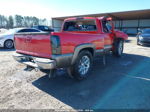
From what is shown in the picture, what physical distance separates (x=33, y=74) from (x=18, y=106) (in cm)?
193

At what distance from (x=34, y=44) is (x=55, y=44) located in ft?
2.56

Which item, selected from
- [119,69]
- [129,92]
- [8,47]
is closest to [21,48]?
[129,92]

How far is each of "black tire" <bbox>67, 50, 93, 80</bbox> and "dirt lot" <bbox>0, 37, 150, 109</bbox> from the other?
21cm

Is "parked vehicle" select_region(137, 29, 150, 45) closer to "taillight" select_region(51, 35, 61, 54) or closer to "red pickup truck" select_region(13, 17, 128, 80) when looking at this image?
"red pickup truck" select_region(13, 17, 128, 80)

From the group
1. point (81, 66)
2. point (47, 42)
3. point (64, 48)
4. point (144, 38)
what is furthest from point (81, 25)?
point (144, 38)

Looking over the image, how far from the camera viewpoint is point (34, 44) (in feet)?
11.8

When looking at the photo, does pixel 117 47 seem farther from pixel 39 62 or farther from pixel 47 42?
pixel 39 62

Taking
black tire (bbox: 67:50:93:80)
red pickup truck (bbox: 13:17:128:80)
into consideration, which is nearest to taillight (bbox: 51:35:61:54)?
red pickup truck (bbox: 13:17:128:80)

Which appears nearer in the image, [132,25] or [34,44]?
[34,44]

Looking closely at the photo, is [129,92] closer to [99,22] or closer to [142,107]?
[142,107]

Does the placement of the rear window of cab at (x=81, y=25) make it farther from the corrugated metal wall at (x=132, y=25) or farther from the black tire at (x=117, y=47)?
the corrugated metal wall at (x=132, y=25)

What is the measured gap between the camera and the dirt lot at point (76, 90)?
2920 mm

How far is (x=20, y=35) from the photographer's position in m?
4.02

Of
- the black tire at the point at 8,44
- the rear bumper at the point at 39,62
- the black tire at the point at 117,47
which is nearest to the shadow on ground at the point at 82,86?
the rear bumper at the point at 39,62
